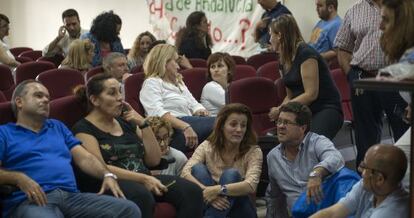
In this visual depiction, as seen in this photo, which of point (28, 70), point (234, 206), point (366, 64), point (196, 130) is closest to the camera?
point (234, 206)

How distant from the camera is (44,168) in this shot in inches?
134

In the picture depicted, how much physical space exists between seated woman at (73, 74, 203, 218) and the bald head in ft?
3.90

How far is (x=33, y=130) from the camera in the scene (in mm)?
3490

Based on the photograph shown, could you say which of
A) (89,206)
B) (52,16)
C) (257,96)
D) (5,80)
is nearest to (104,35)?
(5,80)

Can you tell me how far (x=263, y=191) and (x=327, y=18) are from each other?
3.49 metres

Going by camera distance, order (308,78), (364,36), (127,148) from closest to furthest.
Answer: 1. (127,148)
2. (308,78)
3. (364,36)

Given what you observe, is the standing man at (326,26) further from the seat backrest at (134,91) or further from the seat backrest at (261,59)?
the seat backrest at (134,91)

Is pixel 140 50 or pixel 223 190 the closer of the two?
pixel 223 190

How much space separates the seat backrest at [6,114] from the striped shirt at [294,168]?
1272 mm

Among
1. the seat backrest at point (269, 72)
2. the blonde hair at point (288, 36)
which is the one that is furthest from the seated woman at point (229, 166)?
the seat backrest at point (269, 72)

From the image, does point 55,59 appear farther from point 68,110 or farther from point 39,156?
point 39,156

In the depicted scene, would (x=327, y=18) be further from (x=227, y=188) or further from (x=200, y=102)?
(x=227, y=188)

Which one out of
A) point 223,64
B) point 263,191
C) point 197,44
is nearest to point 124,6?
point 197,44

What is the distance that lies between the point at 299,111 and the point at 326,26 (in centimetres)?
399
